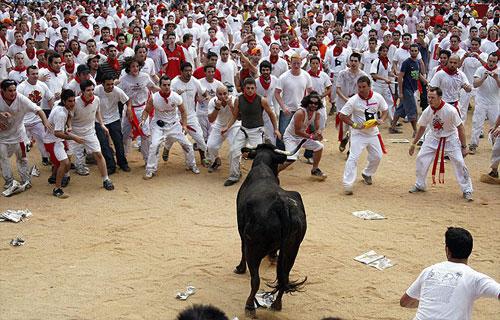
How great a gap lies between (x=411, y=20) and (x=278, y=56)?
1223 centimetres

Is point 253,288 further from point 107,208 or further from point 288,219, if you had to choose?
point 107,208

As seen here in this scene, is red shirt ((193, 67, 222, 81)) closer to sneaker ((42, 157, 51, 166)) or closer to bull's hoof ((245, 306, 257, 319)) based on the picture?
sneaker ((42, 157, 51, 166))

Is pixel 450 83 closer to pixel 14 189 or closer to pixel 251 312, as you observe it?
pixel 251 312

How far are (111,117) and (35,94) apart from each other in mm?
1429

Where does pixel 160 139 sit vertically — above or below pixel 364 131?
below

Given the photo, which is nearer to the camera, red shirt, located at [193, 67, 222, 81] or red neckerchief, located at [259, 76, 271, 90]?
red neckerchief, located at [259, 76, 271, 90]

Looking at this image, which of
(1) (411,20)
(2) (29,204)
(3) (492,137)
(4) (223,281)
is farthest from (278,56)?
(1) (411,20)

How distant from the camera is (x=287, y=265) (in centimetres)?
668

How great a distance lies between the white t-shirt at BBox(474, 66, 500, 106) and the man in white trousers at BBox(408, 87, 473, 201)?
327 centimetres

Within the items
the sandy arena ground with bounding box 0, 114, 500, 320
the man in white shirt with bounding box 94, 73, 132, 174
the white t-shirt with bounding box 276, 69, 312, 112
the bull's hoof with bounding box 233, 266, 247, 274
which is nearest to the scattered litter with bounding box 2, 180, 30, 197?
the sandy arena ground with bounding box 0, 114, 500, 320

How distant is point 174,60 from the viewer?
16.2m

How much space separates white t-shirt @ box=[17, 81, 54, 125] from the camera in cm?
1176

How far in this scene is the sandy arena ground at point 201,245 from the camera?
7.06 metres

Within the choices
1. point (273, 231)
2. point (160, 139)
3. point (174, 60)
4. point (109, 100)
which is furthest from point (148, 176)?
point (273, 231)
